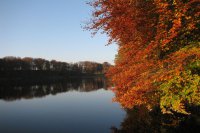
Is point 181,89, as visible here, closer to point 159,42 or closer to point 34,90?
point 159,42

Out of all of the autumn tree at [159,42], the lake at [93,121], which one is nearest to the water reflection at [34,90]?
the lake at [93,121]

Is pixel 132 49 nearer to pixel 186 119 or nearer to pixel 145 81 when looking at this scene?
pixel 145 81

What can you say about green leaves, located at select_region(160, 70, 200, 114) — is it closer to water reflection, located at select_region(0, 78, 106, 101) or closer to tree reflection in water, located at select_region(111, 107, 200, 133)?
tree reflection in water, located at select_region(111, 107, 200, 133)

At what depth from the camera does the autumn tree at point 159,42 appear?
11.5 m

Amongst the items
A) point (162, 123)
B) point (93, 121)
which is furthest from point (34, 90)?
A: point (162, 123)

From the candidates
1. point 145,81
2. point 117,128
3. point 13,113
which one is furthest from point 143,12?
point 13,113

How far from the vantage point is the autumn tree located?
37.7ft

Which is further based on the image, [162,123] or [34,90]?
[34,90]

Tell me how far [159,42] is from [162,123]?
497 inches

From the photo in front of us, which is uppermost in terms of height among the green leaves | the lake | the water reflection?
the green leaves

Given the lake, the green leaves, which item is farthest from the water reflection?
the green leaves

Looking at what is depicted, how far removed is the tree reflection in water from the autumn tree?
326 inches

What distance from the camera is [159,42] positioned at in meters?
12.2

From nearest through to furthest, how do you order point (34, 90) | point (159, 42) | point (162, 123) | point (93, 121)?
point (159, 42)
point (162, 123)
point (93, 121)
point (34, 90)
